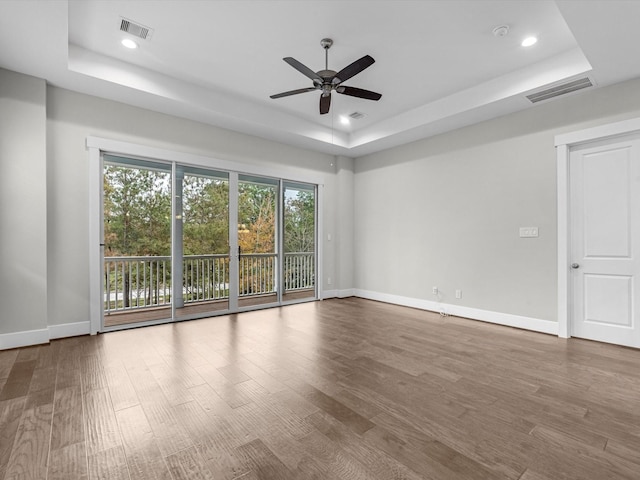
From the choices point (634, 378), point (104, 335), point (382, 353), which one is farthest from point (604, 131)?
point (104, 335)

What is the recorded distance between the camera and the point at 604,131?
360 cm

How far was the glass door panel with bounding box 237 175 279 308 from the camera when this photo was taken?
544cm

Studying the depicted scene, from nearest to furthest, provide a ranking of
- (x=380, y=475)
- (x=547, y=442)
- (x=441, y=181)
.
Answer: (x=380, y=475)
(x=547, y=442)
(x=441, y=181)

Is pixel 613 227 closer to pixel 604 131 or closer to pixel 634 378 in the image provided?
pixel 604 131

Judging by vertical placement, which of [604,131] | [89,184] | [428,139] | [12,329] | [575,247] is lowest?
[12,329]

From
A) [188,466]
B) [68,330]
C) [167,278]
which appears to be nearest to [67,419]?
[188,466]

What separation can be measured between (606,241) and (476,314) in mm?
1803

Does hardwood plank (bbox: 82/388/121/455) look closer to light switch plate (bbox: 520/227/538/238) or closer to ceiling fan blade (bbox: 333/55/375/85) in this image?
ceiling fan blade (bbox: 333/55/375/85)

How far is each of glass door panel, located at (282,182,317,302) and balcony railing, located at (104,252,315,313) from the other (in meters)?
0.21

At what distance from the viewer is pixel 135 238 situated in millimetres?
4629

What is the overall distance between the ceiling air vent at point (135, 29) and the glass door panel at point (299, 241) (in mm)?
3073

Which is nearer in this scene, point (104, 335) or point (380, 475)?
point (380, 475)

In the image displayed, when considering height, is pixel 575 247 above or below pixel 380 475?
above

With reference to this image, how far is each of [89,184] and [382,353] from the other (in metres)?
4.00
